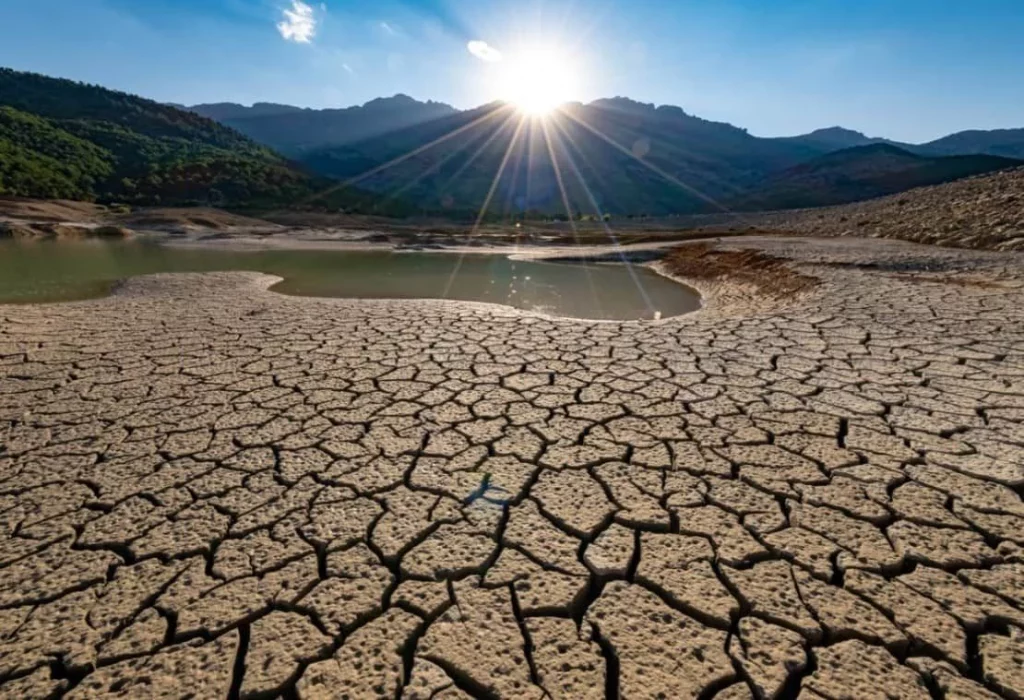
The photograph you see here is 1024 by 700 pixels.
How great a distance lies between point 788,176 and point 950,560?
68.3m

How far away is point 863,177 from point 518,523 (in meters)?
62.4

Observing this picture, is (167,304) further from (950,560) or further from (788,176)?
(788,176)

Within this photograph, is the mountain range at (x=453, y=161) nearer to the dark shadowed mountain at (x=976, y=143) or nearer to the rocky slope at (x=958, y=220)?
the dark shadowed mountain at (x=976, y=143)

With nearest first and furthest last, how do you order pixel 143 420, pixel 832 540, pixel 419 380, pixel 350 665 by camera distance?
pixel 350 665 → pixel 832 540 → pixel 143 420 → pixel 419 380

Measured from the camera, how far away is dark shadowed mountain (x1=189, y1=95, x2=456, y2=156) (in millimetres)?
104812

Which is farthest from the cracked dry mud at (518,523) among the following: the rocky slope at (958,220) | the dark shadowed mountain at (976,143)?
the dark shadowed mountain at (976,143)

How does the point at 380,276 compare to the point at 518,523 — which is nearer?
the point at 518,523

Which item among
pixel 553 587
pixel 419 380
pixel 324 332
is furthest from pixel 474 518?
pixel 324 332

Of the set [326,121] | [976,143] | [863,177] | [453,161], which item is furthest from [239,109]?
[976,143]

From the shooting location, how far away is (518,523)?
202 cm

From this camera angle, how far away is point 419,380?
12.0 ft

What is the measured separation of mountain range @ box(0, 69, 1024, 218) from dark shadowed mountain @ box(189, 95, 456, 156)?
0.67 metres

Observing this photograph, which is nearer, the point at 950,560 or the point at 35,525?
the point at 950,560

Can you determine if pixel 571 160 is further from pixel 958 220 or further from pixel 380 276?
pixel 380 276
